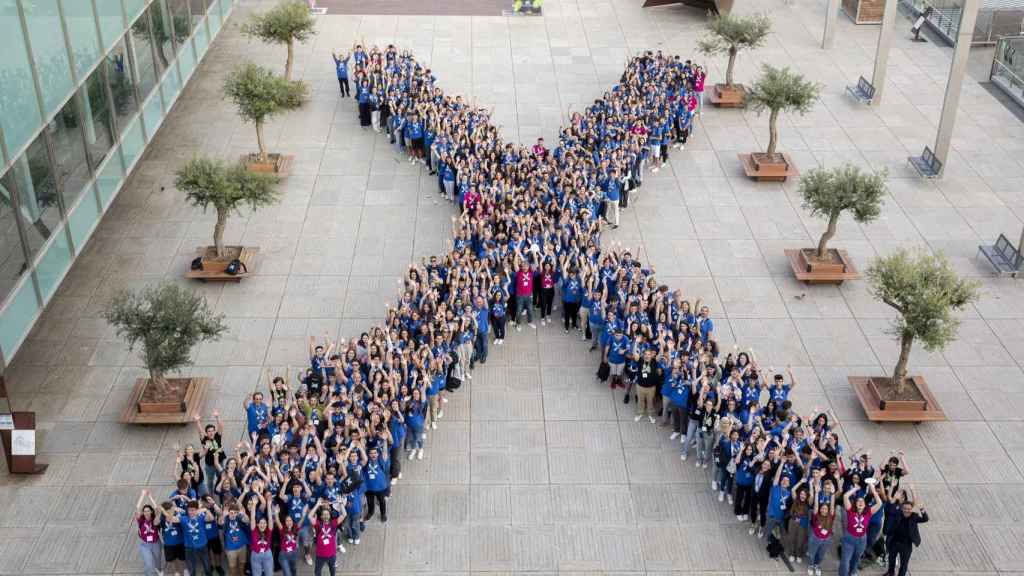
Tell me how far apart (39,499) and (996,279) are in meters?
18.8

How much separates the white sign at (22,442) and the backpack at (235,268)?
19.8 feet

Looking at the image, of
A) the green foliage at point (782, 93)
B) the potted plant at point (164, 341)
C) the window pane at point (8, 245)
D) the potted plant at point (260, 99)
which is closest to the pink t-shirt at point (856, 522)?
the potted plant at point (164, 341)

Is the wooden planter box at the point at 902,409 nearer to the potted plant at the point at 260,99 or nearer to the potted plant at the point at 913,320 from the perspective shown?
the potted plant at the point at 913,320

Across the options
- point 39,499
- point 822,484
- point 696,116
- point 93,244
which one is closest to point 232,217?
point 93,244

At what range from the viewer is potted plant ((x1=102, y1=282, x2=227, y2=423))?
56.2 feet

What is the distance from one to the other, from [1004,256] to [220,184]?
53.7ft

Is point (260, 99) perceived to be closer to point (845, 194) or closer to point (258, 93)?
point (258, 93)

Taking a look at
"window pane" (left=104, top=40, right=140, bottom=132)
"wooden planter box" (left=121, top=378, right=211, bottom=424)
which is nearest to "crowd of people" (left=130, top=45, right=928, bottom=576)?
"wooden planter box" (left=121, top=378, right=211, bottom=424)

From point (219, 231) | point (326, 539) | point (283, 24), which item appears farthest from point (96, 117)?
point (283, 24)

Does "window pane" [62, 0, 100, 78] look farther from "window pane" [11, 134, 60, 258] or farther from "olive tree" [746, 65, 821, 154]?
"olive tree" [746, 65, 821, 154]

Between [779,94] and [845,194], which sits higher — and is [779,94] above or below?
above

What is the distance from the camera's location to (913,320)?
56.3 feet

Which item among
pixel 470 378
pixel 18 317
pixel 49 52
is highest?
pixel 49 52

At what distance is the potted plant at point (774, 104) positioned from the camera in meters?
25.5
